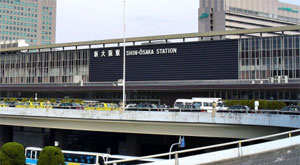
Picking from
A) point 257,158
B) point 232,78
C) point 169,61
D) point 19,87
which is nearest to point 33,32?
point 19,87

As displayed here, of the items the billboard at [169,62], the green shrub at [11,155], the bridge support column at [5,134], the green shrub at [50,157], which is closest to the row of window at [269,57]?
the billboard at [169,62]

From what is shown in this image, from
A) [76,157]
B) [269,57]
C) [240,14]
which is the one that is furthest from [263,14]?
[76,157]

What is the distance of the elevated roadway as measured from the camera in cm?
2892

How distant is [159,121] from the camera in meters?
32.6

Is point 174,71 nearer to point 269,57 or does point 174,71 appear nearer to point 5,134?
point 269,57

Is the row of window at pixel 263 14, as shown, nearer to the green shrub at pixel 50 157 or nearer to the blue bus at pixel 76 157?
the blue bus at pixel 76 157

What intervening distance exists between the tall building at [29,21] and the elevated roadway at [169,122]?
146197 mm

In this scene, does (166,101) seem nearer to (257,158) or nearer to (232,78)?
(232,78)

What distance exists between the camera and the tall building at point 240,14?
15538 centimetres

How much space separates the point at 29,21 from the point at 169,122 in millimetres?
163283

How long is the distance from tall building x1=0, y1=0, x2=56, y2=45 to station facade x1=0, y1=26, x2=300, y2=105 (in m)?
89.0

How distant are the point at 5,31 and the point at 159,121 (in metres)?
160

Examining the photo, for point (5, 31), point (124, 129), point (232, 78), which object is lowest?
point (124, 129)

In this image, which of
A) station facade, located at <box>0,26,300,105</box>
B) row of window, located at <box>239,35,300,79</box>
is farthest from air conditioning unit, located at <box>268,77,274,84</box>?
row of window, located at <box>239,35,300,79</box>
